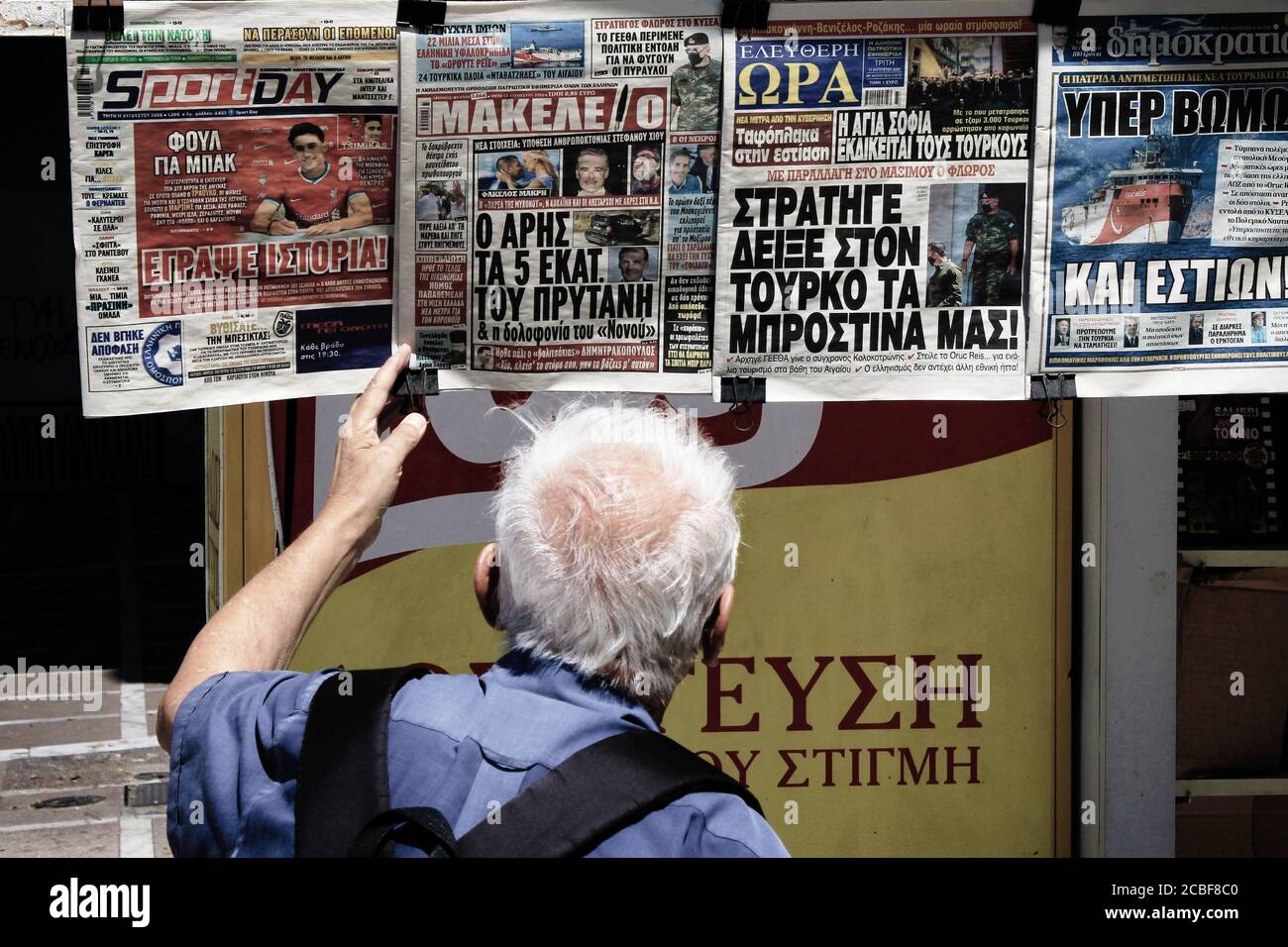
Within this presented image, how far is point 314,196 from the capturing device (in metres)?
2.64

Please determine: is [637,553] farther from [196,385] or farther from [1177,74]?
[1177,74]

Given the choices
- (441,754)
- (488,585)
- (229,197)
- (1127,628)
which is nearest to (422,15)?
(229,197)

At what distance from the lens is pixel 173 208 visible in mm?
2602

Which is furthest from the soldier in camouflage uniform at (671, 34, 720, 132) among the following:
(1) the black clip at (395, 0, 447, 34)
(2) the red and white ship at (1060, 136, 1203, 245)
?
(2) the red and white ship at (1060, 136, 1203, 245)

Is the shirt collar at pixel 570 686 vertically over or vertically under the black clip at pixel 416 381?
under

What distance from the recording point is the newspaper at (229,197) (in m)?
2.56

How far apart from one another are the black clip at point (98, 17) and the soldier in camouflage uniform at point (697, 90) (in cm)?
104

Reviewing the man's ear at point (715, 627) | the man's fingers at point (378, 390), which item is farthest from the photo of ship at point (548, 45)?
the man's ear at point (715, 627)

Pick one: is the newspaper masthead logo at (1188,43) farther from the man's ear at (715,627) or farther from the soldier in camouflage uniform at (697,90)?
the man's ear at (715,627)

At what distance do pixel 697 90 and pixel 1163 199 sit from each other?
0.95 meters

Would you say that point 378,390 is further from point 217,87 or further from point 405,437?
point 217,87

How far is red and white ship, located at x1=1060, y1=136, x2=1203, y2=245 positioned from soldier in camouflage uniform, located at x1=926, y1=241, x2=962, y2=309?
9.3 inches

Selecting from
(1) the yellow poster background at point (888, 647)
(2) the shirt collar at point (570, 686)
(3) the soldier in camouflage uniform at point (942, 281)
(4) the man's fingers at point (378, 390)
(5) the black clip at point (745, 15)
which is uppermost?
(5) the black clip at point (745, 15)

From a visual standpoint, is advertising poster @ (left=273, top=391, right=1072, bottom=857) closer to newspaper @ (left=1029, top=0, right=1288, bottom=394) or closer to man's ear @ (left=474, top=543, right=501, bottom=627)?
newspaper @ (left=1029, top=0, right=1288, bottom=394)
